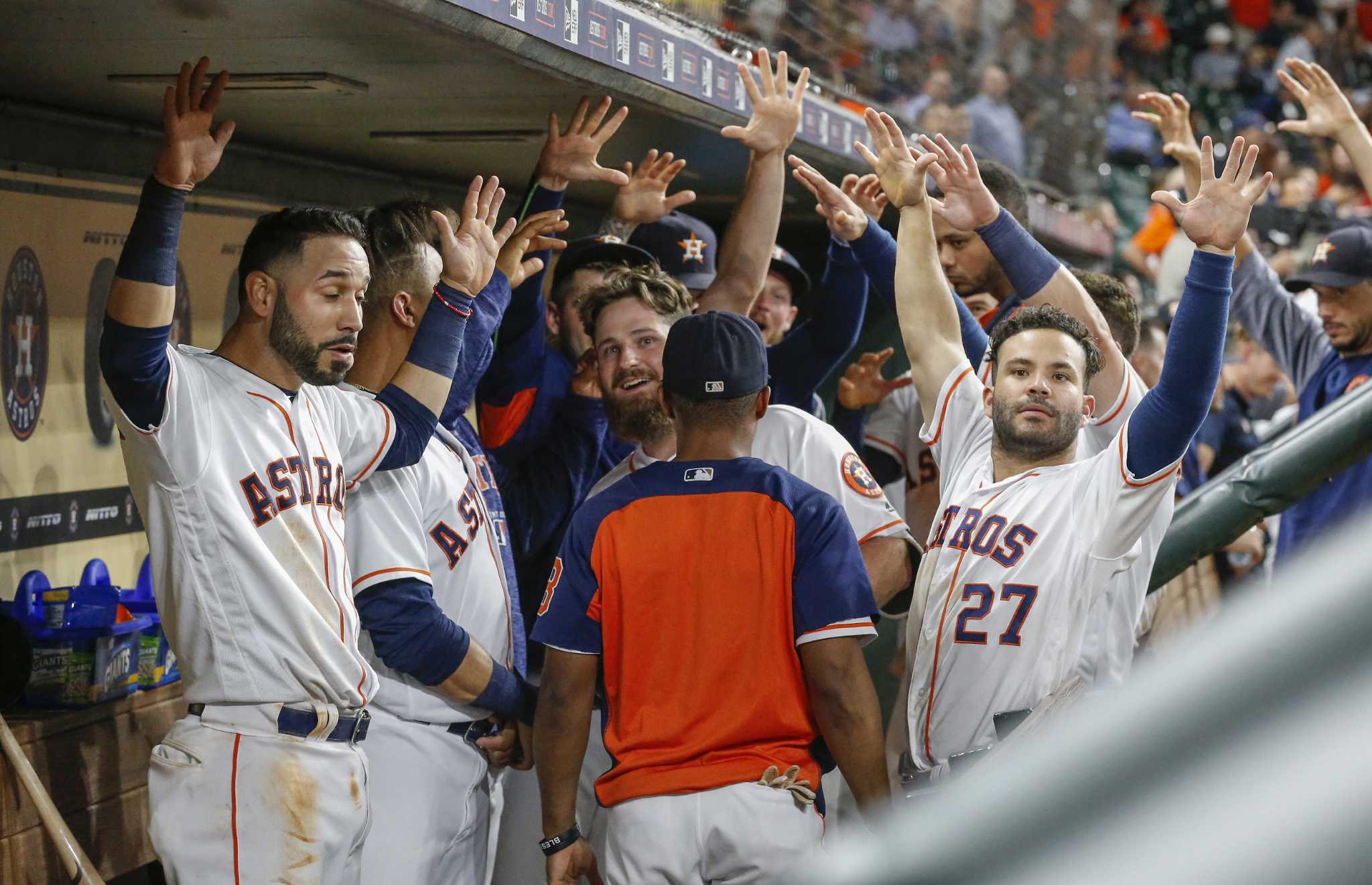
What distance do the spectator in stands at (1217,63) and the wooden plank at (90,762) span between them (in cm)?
1373

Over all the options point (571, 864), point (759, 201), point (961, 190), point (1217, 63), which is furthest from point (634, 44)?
point (1217, 63)

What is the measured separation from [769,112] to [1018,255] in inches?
26.0

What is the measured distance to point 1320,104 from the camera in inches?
153

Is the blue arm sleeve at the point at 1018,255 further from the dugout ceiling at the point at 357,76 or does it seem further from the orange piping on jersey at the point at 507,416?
the orange piping on jersey at the point at 507,416

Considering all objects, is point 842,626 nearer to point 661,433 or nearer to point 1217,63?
point 661,433

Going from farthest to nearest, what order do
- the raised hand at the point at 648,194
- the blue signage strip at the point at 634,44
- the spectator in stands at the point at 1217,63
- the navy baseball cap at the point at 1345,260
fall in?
the spectator in stands at the point at 1217,63
the navy baseball cap at the point at 1345,260
the raised hand at the point at 648,194
the blue signage strip at the point at 634,44

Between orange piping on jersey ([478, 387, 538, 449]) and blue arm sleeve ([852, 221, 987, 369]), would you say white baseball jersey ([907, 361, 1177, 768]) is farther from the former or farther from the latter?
orange piping on jersey ([478, 387, 538, 449])

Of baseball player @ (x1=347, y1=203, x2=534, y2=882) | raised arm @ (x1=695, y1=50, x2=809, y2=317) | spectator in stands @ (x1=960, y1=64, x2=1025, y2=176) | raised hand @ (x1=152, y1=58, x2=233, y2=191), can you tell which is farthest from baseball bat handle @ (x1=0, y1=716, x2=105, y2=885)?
spectator in stands @ (x1=960, y1=64, x2=1025, y2=176)

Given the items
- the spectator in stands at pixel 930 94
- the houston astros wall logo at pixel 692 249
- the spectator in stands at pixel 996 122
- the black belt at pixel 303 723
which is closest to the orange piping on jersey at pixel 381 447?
the black belt at pixel 303 723

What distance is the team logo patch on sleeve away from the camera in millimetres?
2688

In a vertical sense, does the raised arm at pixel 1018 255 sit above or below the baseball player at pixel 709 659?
above

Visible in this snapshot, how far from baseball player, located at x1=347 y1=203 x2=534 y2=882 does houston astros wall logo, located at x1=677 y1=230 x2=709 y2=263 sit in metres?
1.11

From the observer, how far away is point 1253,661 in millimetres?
453

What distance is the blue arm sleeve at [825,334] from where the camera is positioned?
3.18m
